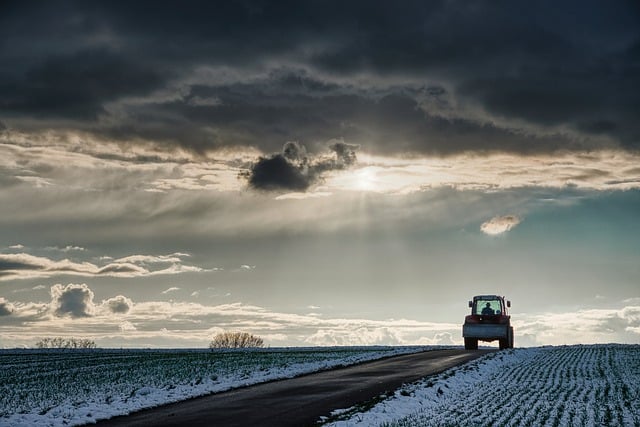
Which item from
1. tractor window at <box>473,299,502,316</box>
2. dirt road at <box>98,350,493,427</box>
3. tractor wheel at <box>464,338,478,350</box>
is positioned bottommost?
dirt road at <box>98,350,493,427</box>

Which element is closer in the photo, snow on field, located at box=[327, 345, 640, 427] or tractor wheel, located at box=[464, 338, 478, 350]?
snow on field, located at box=[327, 345, 640, 427]

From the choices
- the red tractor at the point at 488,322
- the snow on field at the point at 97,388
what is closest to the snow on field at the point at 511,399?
the snow on field at the point at 97,388

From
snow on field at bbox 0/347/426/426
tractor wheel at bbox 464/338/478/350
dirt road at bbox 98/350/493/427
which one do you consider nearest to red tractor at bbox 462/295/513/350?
tractor wheel at bbox 464/338/478/350

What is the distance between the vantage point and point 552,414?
18.2 metres

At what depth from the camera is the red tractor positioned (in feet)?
152

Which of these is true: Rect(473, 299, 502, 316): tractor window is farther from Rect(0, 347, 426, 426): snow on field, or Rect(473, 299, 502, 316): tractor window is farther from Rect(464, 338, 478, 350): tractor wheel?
Rect(0, 347, 426, 426): snow on field

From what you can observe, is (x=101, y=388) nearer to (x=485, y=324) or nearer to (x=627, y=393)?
(x=627, y=393)

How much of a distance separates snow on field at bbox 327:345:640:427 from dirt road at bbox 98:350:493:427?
1.06 m

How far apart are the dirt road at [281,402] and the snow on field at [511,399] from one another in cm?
106

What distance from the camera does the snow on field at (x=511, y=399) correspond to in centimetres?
1717

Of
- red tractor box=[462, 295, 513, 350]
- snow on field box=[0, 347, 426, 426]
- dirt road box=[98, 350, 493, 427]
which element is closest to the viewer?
dirt road box=[98, 350, 493, 427]

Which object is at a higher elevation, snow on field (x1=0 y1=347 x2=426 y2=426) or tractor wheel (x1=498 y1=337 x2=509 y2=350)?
tractor wheel (x1=498 y1=337 x2=509 y2=350)

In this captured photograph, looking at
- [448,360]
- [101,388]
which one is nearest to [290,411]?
[101,388]

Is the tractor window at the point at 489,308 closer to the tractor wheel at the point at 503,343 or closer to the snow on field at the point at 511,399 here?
the tractor wheel at the point at 503,343
